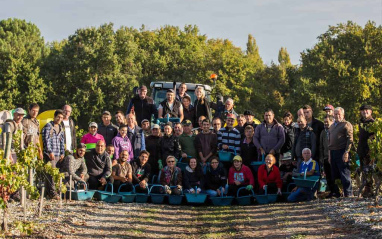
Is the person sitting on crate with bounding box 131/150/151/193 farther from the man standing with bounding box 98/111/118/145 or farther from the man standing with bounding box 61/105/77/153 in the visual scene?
the man standing with bounding box 61/105/77/153

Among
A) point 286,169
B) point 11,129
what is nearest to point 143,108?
point 286,169

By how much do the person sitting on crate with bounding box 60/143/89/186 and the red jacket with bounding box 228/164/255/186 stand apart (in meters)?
3.35

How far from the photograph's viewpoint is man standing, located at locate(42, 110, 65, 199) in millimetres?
14164

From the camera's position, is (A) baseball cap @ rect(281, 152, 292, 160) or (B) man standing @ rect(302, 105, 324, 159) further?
(A) baseball cap @ rect(281, 152, 292, 160)

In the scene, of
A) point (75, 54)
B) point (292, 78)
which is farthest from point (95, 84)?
point (292, 78)

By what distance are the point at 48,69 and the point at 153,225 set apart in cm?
4241

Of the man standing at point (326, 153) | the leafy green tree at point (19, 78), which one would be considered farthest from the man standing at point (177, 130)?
the leafy green tree at point (19, 78)

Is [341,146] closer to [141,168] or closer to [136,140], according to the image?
[141,168]

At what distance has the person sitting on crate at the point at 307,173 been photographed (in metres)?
14.3

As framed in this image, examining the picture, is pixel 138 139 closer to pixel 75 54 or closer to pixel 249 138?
pixel 249 138

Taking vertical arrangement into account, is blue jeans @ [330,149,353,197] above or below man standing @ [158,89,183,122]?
below

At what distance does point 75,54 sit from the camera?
50.4 m

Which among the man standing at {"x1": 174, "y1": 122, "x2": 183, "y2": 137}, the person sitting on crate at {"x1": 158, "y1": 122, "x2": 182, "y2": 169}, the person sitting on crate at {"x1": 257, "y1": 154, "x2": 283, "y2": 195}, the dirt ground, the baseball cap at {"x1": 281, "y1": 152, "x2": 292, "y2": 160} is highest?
the man standing at {"x1": 174, "y1": 122, "x2": 183, "y2": 137}

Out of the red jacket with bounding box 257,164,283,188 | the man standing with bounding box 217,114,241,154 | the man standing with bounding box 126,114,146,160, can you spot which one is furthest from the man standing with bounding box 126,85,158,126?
the red jacket with bounding box 257,164,283,188
